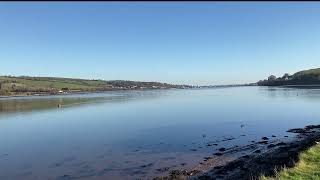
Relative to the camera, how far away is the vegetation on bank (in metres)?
13.9

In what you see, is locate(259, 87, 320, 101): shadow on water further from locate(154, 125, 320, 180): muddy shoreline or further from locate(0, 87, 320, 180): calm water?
locate(154, 125, 320, 180): muddy shoreline

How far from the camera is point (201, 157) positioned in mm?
26234

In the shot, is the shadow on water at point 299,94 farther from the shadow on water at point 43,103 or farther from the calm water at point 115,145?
the shadow on water at point 43,103

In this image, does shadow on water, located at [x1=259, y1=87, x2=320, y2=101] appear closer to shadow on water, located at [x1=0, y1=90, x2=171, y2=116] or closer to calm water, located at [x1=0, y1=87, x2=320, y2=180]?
calm water, located at [x1=0, y1=87, x2=320, y2=180]

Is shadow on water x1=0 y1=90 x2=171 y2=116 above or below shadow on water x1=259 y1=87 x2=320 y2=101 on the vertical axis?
below

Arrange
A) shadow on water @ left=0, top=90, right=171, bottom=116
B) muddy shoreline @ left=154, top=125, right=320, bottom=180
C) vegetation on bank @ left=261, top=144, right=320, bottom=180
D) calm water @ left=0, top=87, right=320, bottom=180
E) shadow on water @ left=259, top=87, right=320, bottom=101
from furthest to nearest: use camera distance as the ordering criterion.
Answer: shadow on water @ left=259, top=87, right=320, bottom=101 → shadow on water @ left=0, top=90, right=171, bottom=116 → calm water @ left=0, top=87, right=320, bottom=180 → muddy shoreline @ left=154, top=125, right=320, bottom=180 → vegetation on bank @ left=261, top=144, right=320, bottom=180

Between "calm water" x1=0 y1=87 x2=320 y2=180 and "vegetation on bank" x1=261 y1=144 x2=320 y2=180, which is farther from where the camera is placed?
"calm water" x1=0 y1=87 x2=320 y2=180

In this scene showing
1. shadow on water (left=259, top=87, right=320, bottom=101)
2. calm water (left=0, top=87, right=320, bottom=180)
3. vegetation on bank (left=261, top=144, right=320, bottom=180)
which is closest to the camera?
vegetation on bank (left=261, top=144, right=320, bottom=180)

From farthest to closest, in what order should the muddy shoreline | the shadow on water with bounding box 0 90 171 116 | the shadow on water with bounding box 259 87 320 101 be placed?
1. the shadow on water with bounding box 259 87 320 101
2. the shadow on water with bounding box 0 90 171 116
3. the muddy shoreline

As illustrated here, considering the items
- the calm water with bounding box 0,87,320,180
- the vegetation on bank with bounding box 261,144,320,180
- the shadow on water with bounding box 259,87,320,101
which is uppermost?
the vegetation on bank with bounding box 261,144,320,180

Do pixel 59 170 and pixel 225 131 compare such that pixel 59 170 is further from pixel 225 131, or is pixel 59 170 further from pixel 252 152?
pixel 225 131

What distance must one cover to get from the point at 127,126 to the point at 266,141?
763 inches

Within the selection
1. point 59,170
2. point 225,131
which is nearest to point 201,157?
point 59,170

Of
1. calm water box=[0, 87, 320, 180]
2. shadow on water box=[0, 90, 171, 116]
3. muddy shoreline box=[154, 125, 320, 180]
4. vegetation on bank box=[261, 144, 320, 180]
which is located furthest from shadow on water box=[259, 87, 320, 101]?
vegetation on bank box=[261, 144, 320, 180]
